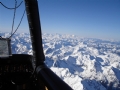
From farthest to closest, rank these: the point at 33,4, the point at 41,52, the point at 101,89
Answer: the point at 101,89 < the point at 41,52 < the point at 33,4

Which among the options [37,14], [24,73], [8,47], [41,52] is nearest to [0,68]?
[24,73]

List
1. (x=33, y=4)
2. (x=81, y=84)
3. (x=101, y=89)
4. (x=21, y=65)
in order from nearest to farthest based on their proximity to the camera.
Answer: (x=33, y=4), (x=21, y=65), (x=81, y=84), (x=101, y=89)

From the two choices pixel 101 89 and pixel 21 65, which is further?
pixel 101 89

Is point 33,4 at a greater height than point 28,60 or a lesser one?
greater

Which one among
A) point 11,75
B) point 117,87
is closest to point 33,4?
point 11,75

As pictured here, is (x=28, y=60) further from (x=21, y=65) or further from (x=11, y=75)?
(x=11, y=75)

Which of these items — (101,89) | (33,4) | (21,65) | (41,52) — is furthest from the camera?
(101,89)

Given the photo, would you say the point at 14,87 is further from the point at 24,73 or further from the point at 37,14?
the point at 37,14

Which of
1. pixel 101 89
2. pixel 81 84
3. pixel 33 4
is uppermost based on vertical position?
pixel 33 4

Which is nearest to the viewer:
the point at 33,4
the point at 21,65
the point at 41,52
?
the point at 33,4
